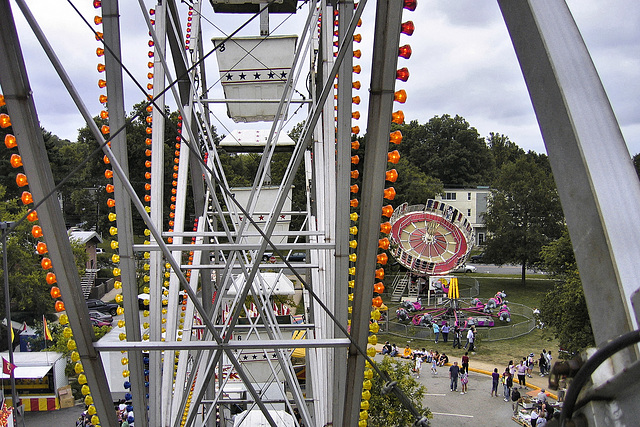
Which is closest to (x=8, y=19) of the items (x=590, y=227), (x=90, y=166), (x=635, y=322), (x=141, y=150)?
(x=590, y=227)

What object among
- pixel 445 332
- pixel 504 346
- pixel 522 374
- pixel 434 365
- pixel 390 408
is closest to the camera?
pixel 390 408

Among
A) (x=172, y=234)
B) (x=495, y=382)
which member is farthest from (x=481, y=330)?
(x=172, y=234)

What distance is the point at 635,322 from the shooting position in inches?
70.8

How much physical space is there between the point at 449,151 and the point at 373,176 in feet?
174

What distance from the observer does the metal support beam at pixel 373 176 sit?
4.11 metres

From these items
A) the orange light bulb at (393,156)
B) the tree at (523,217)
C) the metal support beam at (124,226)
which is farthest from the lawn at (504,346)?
the orange light bulb at (393,156)

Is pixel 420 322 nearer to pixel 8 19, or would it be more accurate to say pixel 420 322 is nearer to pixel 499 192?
pixel 499 192

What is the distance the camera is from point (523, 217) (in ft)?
121

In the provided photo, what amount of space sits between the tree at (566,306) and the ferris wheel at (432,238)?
30.6ft

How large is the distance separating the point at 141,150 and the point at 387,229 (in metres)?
31.0

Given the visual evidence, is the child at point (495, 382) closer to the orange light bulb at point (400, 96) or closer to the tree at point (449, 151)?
the orange light bulb at point (400, 96)

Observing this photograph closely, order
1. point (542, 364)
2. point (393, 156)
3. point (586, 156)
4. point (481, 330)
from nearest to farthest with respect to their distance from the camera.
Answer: point (586, 156) < point (393, 156) < point (542, 364) < point (481, 330)

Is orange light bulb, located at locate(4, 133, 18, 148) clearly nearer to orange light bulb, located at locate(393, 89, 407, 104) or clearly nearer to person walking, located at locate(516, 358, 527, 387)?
orange light bulb, located at locate(393, 89, 407, 104)

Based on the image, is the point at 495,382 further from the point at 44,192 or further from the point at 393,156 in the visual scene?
the point at 44,192
